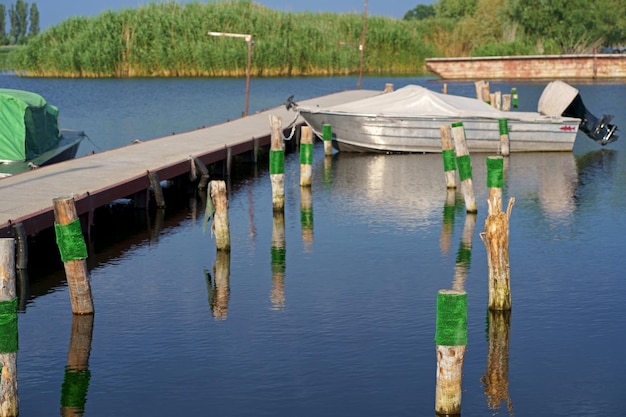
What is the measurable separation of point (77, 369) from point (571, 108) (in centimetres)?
2105

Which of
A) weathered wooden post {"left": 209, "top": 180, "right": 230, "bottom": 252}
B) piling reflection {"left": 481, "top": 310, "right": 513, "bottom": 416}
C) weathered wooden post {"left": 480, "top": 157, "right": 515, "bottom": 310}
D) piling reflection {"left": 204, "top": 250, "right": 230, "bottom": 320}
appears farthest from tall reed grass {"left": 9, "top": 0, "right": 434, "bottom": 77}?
piling reflection {"left": 481, "top": 310, "right": 513, "bottom": 416}

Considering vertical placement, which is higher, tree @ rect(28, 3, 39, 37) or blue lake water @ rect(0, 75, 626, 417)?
tree @ rect(28, 3, 39, 37)

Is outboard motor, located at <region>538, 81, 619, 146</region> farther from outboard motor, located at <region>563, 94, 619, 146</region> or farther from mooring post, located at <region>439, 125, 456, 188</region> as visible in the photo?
mooring post, located at <region>439, 125, 456, 188</region>

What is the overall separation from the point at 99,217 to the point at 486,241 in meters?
9.76

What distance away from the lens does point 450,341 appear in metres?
10.4

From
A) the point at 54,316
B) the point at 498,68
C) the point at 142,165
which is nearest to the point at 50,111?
the point at 142,165

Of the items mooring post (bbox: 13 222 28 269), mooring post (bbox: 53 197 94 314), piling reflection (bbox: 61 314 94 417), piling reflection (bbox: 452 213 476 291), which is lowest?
piling reflection (bbox: 61 314 94 417)

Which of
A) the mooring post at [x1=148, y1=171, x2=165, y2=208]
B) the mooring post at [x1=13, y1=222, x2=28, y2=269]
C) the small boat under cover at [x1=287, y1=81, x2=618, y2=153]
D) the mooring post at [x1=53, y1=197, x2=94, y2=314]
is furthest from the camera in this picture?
the small boat under cover at [x1=287, y1=81, x2=618, y2=153]

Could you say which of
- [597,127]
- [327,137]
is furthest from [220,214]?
[597,127]

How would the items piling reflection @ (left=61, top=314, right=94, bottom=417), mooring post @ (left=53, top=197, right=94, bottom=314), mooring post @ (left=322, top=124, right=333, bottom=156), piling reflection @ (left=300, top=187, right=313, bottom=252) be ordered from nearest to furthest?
piling reflection @ (left=61, top=314, right=94, bottom=417) < mooring post @ (left=53, top=197, right=94, bottom=314) < piling reflection @ (left=300, top=187, right=313, bottom=252) < mooring post @ (left=322, top=124, right=333, bottom=156)

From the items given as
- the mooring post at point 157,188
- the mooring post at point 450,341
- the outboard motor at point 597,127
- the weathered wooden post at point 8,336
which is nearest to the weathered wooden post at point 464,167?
the mooring post at point 157,188

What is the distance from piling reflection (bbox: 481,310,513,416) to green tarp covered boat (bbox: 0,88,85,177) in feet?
38.5

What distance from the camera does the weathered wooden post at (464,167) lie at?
20.8 meters

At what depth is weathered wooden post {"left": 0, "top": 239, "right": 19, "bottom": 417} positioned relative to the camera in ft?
34.7
